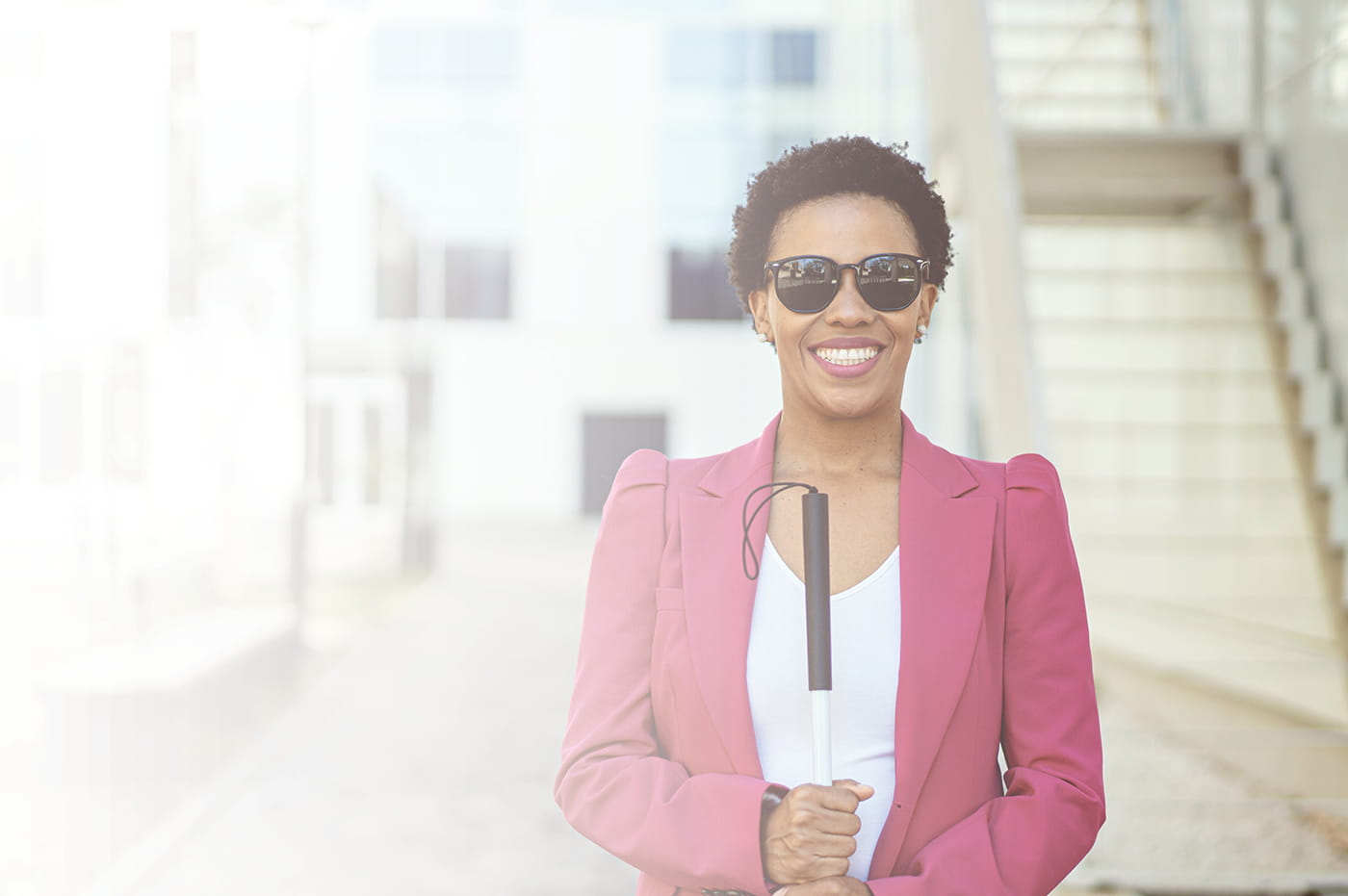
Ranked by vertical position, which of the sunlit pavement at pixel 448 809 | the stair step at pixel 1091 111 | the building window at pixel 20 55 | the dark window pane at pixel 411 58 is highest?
the dark window pane at pixel 411 58

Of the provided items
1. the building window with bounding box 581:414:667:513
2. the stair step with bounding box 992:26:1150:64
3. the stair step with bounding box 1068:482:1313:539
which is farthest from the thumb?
the building window with bounding box 581:414:667:513

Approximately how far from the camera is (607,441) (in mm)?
22844

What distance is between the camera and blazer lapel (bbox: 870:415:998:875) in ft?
4.12

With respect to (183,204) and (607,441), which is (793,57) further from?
(183,204)

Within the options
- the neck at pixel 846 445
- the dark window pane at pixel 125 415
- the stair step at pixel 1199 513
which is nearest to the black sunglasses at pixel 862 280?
the neck at pixel 846 445

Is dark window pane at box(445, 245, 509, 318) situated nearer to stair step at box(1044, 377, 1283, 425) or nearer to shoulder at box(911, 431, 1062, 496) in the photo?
stair step at box(1044, 377, 1283, 425)

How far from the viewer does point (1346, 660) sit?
4.91 meters

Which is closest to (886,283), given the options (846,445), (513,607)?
(846,445)

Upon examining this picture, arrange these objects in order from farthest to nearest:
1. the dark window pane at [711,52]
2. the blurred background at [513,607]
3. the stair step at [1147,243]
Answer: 1. the dark window pane at [711,52]
2. the stair step at [1147,243]
3. the blurred background at [513,607]

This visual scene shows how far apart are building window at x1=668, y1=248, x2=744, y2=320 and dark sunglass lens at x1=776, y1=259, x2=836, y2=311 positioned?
67.1ft

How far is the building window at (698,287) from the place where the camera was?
22.0 metres

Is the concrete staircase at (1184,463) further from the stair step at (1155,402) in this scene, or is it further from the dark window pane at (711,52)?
the dark window pane at (711,52)

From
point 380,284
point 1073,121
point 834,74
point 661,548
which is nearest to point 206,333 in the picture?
point 834,74

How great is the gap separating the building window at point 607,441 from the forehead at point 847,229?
21.2m
